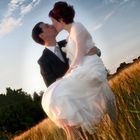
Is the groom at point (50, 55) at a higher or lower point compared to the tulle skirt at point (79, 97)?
higher

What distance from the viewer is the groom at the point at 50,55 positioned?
5195 mm

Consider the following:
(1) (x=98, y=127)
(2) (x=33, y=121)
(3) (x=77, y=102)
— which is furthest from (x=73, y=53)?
(2) (x=33, y=121)

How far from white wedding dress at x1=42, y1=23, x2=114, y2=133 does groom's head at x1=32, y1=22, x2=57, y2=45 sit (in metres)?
0.21

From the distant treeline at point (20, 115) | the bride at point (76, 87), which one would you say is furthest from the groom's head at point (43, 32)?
the distant treeline at point (20, 115)

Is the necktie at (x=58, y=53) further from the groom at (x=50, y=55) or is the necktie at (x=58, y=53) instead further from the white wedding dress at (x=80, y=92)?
the white wedding dress at (x=80, y=92)

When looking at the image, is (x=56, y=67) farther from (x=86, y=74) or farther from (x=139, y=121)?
(x=139, y=121)

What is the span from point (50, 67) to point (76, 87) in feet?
1.72

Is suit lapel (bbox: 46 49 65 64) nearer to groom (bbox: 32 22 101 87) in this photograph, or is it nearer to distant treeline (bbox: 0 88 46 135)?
groom (bbox: 32 22 101 87)

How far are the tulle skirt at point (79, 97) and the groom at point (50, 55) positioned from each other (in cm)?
26

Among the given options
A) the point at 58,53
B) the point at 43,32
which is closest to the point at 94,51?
the point at 58,53

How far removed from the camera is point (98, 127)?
11.1 feet

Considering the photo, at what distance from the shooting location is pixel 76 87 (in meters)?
4.86

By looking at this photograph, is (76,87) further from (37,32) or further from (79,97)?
(37,32)

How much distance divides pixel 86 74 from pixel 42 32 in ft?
2.21
